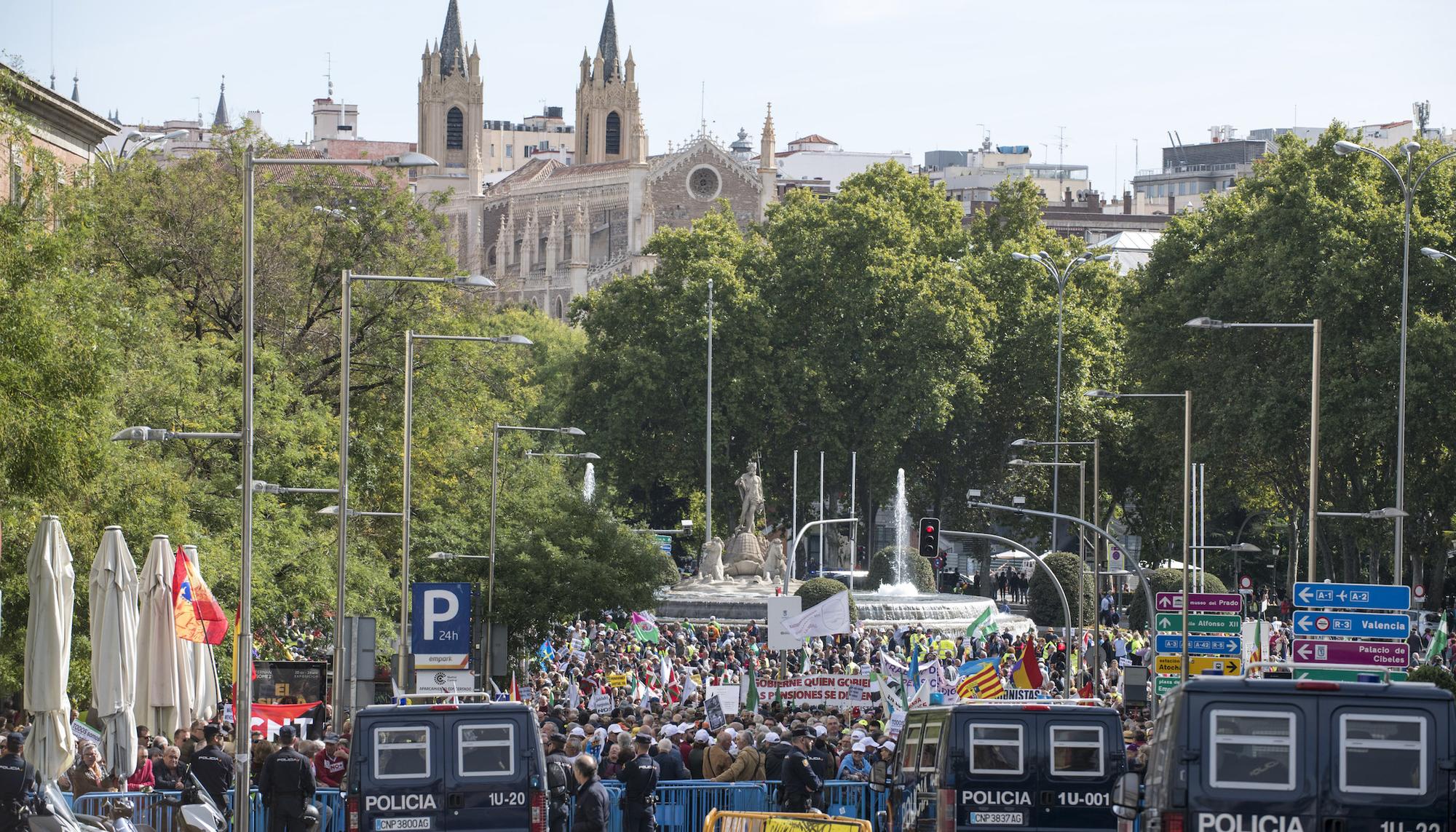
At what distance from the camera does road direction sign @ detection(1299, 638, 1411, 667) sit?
1103 inches

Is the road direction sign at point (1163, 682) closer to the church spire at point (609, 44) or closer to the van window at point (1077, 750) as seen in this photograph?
the van window at point (1077, 750)

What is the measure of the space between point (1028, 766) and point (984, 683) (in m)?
11.9

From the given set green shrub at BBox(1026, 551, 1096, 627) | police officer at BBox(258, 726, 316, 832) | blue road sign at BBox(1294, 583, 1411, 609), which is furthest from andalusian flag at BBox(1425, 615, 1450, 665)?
green shrub at BBox(1026, 551, 1096, 627)

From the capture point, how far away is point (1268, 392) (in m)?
54.4

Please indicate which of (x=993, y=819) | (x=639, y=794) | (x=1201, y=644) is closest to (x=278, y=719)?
(x=639, y=794)

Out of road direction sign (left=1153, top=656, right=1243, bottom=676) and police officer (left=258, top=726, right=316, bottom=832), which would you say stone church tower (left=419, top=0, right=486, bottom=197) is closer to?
road direction sign (left=1153, top=656, right=1243, bottom=676)

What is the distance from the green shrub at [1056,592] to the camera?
5866 centimetres

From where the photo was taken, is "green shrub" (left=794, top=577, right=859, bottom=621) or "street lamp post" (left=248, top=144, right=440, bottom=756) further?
"green shrub" (left=794, top=577, right=859, bottom=621)

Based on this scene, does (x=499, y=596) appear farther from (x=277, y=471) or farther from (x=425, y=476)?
(x=277, y=471)

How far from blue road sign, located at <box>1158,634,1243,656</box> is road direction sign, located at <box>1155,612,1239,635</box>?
116mm

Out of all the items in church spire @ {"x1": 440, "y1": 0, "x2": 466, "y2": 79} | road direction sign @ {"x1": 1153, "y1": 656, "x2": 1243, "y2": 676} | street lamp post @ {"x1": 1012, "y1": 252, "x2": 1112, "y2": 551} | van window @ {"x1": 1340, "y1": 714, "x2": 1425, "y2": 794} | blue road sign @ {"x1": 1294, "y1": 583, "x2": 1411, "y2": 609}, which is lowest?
road direction sign @ {"x1": 1153, "y1": 656, "x2": 1243, "y2": 676}

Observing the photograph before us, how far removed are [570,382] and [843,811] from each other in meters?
60.1

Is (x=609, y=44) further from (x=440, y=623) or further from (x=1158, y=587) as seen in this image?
(x=440, y=623)

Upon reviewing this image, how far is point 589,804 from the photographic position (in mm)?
17578
